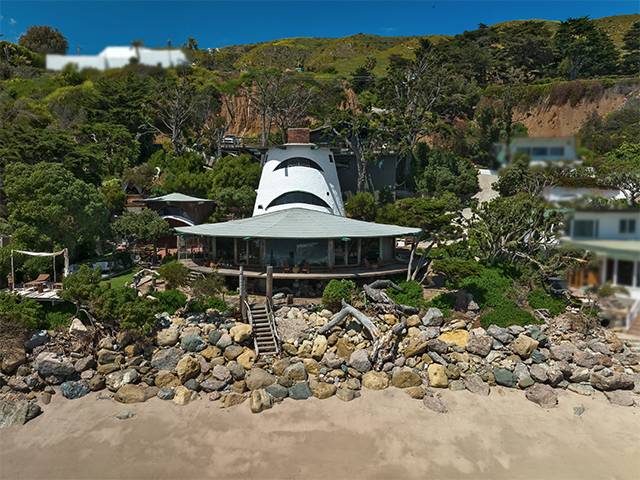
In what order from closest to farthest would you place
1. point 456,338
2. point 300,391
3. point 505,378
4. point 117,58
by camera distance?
point 117,58
point 300,391
point 505,378
point 456,338

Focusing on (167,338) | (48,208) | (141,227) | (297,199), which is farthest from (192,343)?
(297,199)

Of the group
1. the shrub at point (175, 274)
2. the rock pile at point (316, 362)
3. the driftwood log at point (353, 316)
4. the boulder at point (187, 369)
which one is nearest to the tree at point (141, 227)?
the shrub at point (175, 274)

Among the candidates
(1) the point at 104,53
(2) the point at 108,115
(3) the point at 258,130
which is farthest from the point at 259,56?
(1) the point at 104,53

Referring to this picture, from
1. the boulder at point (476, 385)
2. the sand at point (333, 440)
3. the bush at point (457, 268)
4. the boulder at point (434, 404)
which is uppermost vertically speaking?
the bush at point (457, 268)

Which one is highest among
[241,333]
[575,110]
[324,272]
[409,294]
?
[575,110]

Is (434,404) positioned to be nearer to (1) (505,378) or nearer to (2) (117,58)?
(1) (505,378)

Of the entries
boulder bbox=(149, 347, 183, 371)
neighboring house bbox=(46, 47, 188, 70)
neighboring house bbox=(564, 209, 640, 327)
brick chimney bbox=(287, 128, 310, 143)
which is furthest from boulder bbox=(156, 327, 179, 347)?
neighboring house bbox=(564, 209, 640, 327)

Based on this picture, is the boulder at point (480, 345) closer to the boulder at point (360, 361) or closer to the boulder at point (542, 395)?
the boulder at point (542, 395)
